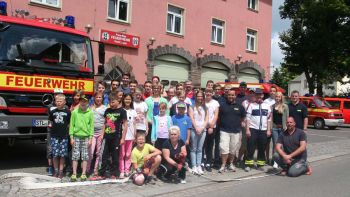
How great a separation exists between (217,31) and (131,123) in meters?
16.7

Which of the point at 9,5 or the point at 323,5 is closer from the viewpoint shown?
the point at 9,5

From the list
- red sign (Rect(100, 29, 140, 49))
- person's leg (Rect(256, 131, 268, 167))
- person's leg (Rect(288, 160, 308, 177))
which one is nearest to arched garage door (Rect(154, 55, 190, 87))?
red sign (Rect(100, 29, 140, 49))

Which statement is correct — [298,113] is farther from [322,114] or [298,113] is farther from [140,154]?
[322,114]

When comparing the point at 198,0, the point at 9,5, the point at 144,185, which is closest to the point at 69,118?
the point at 144,185

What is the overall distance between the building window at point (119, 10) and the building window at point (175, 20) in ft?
9.31

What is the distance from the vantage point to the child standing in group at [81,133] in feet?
23.6

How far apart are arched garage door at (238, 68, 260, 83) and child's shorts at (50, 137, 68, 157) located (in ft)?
62.3

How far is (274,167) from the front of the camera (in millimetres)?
9414

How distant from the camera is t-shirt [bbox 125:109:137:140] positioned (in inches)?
303

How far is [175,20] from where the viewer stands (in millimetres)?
20750

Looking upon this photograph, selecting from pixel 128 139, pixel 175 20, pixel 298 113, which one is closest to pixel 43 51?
pixel 128 139

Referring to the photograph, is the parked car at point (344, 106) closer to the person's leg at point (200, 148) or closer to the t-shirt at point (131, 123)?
the person's leg at point (200, 148)

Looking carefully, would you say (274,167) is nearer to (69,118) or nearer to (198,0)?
(69,118)

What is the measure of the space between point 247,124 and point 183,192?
2910 millimetres
